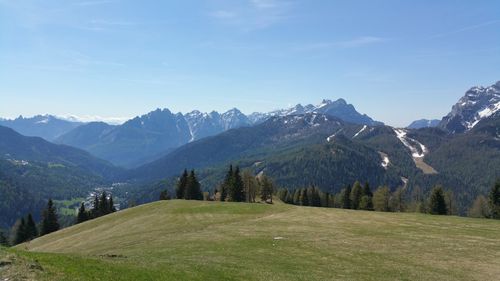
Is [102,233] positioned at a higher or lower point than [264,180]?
lower

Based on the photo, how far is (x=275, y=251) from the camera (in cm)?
4422

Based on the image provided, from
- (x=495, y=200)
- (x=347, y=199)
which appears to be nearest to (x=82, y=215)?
(x=347, y=199)

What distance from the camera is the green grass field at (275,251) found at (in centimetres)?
3177

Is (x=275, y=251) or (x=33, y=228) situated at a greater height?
(x=275, y=251)

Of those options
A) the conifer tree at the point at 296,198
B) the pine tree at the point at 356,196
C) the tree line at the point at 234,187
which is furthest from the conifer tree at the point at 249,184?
the pine tree at the point at 356,196

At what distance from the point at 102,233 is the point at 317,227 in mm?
39860

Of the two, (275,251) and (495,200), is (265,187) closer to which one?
(495,200)

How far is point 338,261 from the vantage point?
39.7 m

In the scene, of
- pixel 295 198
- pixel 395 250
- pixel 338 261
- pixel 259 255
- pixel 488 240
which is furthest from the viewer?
pixel 295 198

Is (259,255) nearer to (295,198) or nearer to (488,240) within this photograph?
(488,240)

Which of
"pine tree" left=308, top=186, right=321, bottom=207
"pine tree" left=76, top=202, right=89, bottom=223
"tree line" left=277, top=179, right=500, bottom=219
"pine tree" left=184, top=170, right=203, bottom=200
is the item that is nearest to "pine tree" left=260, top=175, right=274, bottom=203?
"pine tree" left=184, top=170, right=203, bottom=200

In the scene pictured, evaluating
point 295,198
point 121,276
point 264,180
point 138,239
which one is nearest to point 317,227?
point 138,239

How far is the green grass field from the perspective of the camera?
3177 cm

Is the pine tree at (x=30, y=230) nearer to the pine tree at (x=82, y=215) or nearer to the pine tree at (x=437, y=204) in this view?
the pine tree at (x=82, y=215)
